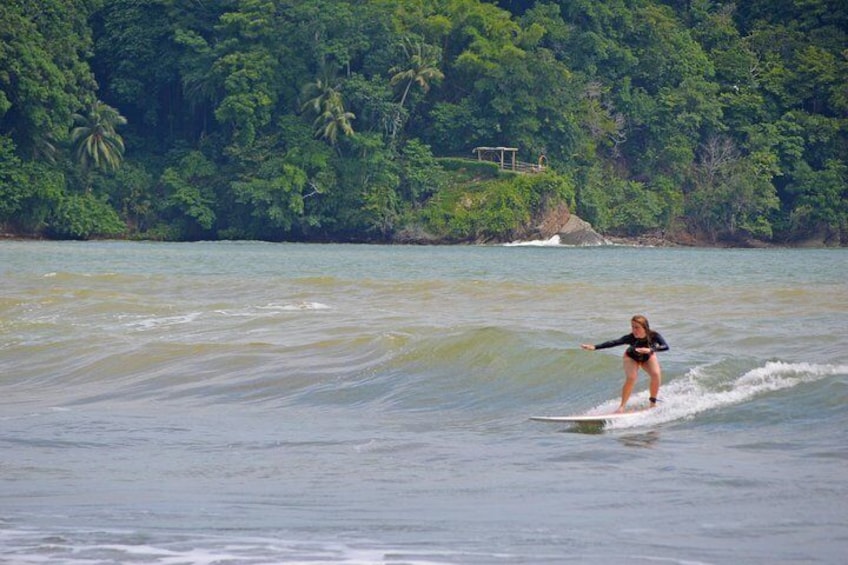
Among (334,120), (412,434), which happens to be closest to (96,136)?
(334,120)

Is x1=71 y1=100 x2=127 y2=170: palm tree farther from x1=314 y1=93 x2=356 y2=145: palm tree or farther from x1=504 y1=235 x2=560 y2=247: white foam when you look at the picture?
x1=504 y1=235 x2=560 y2=247: white foam

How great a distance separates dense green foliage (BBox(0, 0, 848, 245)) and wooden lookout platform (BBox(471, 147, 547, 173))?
1.63 feet

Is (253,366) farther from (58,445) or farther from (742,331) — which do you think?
(742,331)

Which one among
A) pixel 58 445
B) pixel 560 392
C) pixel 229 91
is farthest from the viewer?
pixel 229 91

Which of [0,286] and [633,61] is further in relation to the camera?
[633,61]

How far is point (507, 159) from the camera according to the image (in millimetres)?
60969

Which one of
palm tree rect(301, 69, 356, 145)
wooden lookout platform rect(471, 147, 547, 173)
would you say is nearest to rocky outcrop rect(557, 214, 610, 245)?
wooden lookout platform rect(471, 147, 547, 173)

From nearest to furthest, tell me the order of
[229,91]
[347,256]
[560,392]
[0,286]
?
1. [560,392]
2. [0,286]
3. [347,256]
4. [229,91]

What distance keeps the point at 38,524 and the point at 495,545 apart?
250cm

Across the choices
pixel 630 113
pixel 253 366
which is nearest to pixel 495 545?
pixel 253 366

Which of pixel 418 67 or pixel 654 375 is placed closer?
pixel 654 375

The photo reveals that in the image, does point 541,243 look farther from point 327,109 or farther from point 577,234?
point 327,109

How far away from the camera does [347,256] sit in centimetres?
4162

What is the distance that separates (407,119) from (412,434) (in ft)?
166
